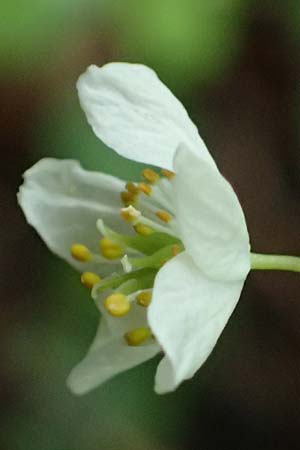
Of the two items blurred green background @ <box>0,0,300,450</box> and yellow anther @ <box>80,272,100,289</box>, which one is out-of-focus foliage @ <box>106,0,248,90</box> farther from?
yellow anther @ <box>80,272,100,289</box>

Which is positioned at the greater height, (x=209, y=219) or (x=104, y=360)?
(x=209, y=219)

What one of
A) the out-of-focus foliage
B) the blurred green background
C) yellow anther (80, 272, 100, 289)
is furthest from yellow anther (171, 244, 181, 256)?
the out-of-focus foliage

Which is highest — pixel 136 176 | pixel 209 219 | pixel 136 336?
pixel 209 219

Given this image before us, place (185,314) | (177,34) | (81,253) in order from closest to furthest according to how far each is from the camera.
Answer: (185,314), (81,253), (177,34)

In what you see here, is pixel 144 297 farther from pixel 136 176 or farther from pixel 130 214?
pixel 136 176

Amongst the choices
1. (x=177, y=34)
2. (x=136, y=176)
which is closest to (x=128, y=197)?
(x=136, y=176)
